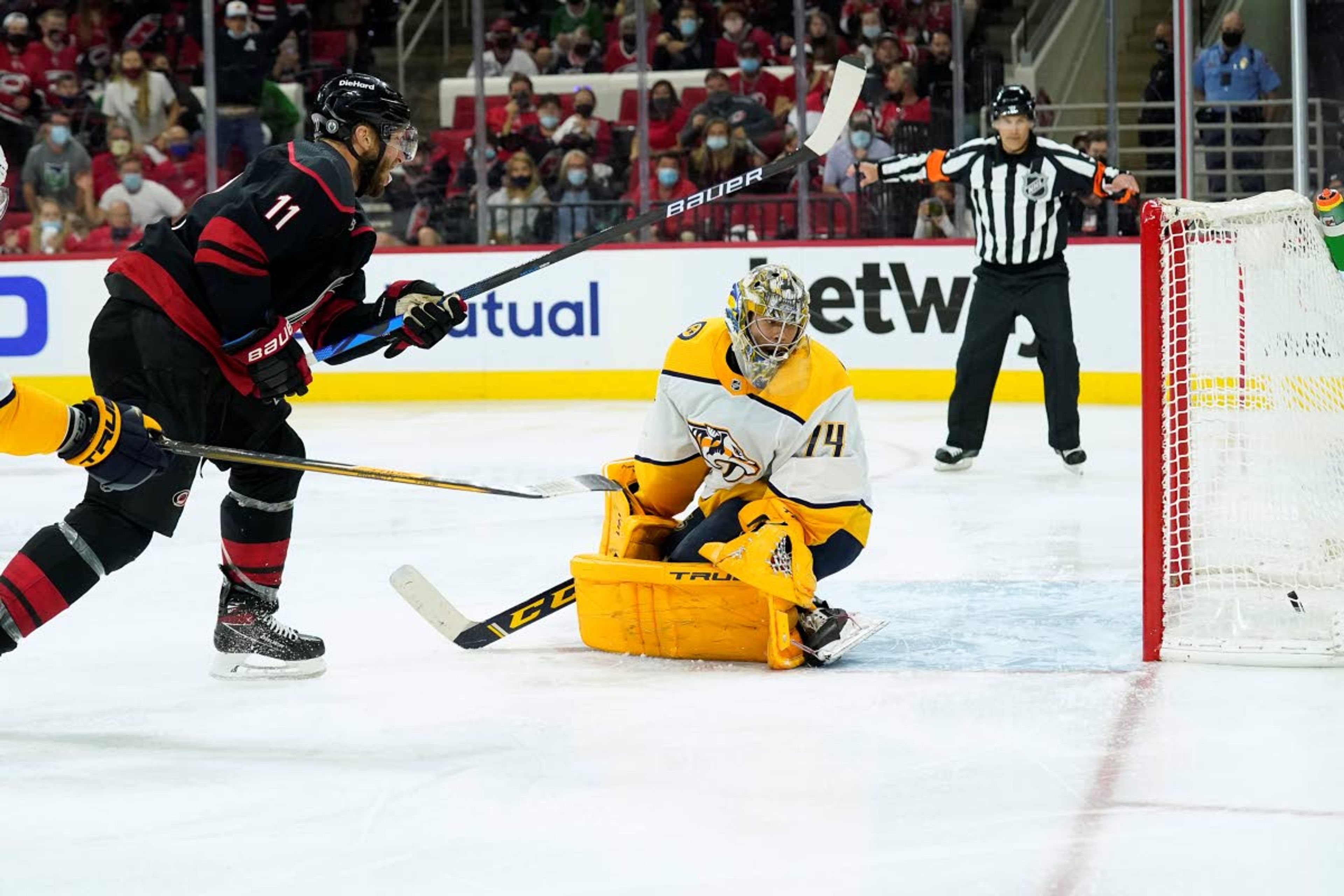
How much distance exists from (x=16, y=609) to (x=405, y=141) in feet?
3.32

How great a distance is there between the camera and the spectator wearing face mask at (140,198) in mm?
8758

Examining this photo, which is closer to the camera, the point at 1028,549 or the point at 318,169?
the point at 318,169

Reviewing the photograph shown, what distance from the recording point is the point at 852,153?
27.6 ft

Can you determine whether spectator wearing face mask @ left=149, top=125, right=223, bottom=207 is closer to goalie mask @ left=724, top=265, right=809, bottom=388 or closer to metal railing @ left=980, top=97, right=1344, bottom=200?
metal railing @ left=980, top=97, right=1344, bottom=200

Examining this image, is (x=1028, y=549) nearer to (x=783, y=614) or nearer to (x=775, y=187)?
(x=783, y=614)

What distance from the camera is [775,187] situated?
338 inches

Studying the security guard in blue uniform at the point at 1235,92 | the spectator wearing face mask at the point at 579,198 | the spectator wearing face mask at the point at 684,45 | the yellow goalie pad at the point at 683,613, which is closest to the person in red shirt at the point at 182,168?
the spectator wearing face mask at the point at 579,198

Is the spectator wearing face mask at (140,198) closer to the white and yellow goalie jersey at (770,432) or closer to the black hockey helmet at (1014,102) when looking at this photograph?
the black hockey helmet at (1014,102)

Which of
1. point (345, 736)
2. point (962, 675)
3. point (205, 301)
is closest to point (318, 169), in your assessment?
point (205, 301)

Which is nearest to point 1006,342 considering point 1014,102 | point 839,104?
point 1014,102

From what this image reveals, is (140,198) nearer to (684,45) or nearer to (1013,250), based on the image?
(684,45)

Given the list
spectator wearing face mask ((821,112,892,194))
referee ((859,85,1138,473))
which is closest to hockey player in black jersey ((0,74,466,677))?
referee ((859,85,1138,473))

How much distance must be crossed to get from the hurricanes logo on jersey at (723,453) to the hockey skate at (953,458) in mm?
2767

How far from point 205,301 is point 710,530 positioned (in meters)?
0.98
